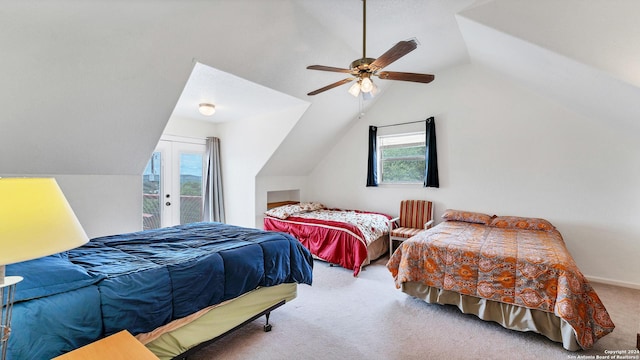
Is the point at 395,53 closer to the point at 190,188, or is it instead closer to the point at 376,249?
the point at 376,249

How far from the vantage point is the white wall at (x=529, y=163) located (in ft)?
10.6

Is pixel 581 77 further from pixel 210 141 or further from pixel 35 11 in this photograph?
pixel 210 141

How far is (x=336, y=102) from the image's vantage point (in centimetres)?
436

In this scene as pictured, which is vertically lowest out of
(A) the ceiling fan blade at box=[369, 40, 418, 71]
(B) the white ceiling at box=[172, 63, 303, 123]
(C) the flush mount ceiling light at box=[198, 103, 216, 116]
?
(A) the ceiling fan blade at box=[369, 40, 418, 71]

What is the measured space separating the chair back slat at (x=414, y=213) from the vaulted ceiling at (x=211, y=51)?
7.07 feet

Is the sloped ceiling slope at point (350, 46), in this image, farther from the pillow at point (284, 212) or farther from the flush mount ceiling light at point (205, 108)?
the flush mount ceiling light at point (205, 108)

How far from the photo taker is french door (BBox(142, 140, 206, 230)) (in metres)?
4.45

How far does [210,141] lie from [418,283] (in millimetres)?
4370

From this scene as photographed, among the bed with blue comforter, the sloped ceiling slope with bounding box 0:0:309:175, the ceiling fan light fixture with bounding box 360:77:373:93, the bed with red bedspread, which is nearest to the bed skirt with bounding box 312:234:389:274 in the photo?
the bed with red bedspread

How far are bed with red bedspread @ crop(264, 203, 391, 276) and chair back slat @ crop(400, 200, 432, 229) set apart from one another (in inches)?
11.1

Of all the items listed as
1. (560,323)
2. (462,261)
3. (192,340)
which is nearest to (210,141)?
(192,340)

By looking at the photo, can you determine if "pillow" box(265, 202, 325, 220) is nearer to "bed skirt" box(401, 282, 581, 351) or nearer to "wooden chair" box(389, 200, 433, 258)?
"wooden chair" box(389, 200, 433, 258)

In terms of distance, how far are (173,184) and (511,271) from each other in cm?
489

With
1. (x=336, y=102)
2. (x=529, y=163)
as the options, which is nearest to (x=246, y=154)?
(x=336, y=102)
